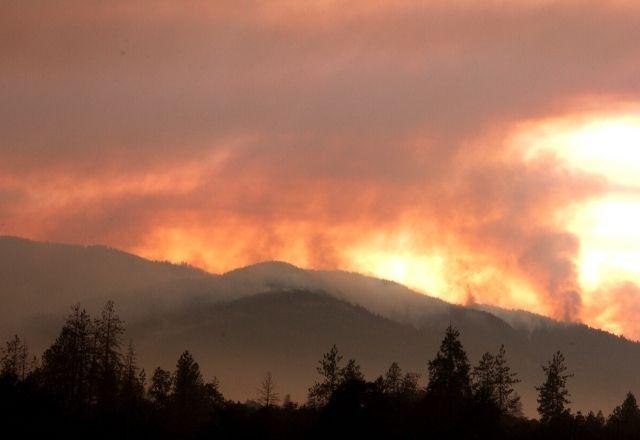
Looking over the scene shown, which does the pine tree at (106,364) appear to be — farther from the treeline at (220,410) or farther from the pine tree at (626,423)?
the pine tree at (626,423)

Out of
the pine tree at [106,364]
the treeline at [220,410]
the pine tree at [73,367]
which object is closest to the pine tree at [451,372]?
the treeline at [220,410]

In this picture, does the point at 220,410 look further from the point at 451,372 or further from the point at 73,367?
the point at 451,372

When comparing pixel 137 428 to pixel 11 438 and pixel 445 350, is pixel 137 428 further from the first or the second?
pixel 445 350

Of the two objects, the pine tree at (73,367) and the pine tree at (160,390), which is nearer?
the pine tree at (73,367)

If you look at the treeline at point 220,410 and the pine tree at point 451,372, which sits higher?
the pine tree at point 451,372

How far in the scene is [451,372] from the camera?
5994 inches

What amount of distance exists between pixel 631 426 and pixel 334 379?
37447 mm

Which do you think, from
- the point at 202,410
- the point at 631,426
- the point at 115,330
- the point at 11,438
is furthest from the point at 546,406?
the point at 11,438

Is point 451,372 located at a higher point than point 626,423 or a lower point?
higher

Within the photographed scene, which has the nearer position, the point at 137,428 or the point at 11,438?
the point at 11,438

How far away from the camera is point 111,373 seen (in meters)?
140

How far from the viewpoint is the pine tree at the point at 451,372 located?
483 ft

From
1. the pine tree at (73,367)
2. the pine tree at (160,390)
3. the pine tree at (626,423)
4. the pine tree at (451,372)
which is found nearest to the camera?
the pine tree at (73,367)

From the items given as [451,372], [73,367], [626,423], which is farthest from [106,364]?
[626,423]
